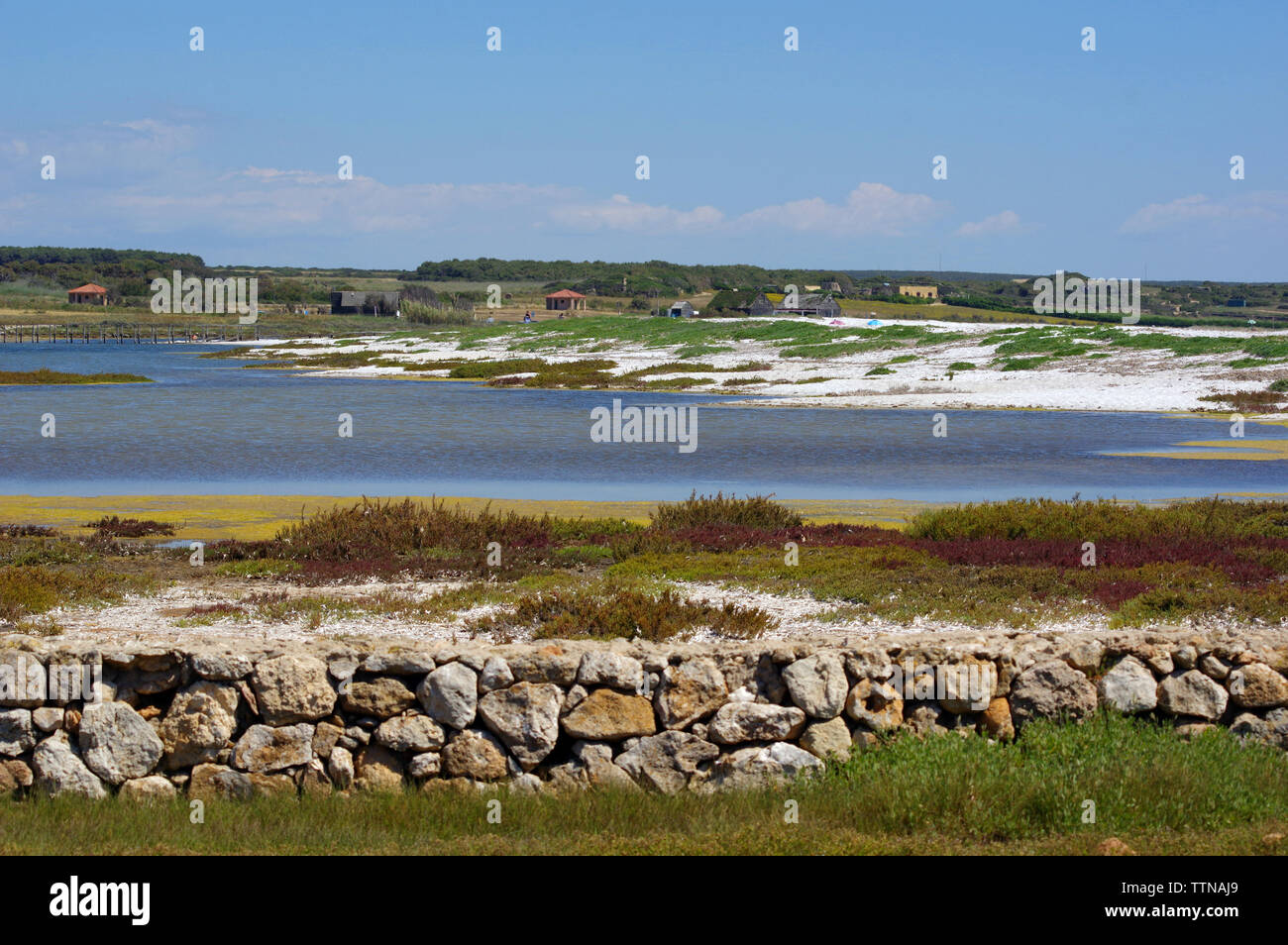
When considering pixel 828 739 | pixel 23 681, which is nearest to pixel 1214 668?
pixel 828 739

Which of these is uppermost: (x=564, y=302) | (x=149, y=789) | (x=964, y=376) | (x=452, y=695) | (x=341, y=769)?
(x=564, y=302)

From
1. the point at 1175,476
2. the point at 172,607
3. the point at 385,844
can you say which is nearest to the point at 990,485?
the point at 1175,476

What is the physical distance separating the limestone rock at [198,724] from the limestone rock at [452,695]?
1.25m

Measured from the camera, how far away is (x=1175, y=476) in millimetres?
26797

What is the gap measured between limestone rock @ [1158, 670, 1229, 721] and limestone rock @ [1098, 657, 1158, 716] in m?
0.10

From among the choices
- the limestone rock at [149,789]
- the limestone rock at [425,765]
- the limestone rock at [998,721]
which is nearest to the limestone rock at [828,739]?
the limestone rock at [998,721]

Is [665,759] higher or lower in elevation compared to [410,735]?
Result: lower

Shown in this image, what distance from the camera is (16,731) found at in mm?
7832

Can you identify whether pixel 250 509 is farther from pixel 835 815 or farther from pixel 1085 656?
pixel 835 815

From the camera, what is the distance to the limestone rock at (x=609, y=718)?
7.93m

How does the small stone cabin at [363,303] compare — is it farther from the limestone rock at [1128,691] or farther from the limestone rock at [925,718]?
the limestone rock at [1128,691]

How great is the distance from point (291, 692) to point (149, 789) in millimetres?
1023

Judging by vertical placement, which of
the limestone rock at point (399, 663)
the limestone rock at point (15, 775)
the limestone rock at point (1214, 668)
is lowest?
the limestone rock at point (15, 775)
